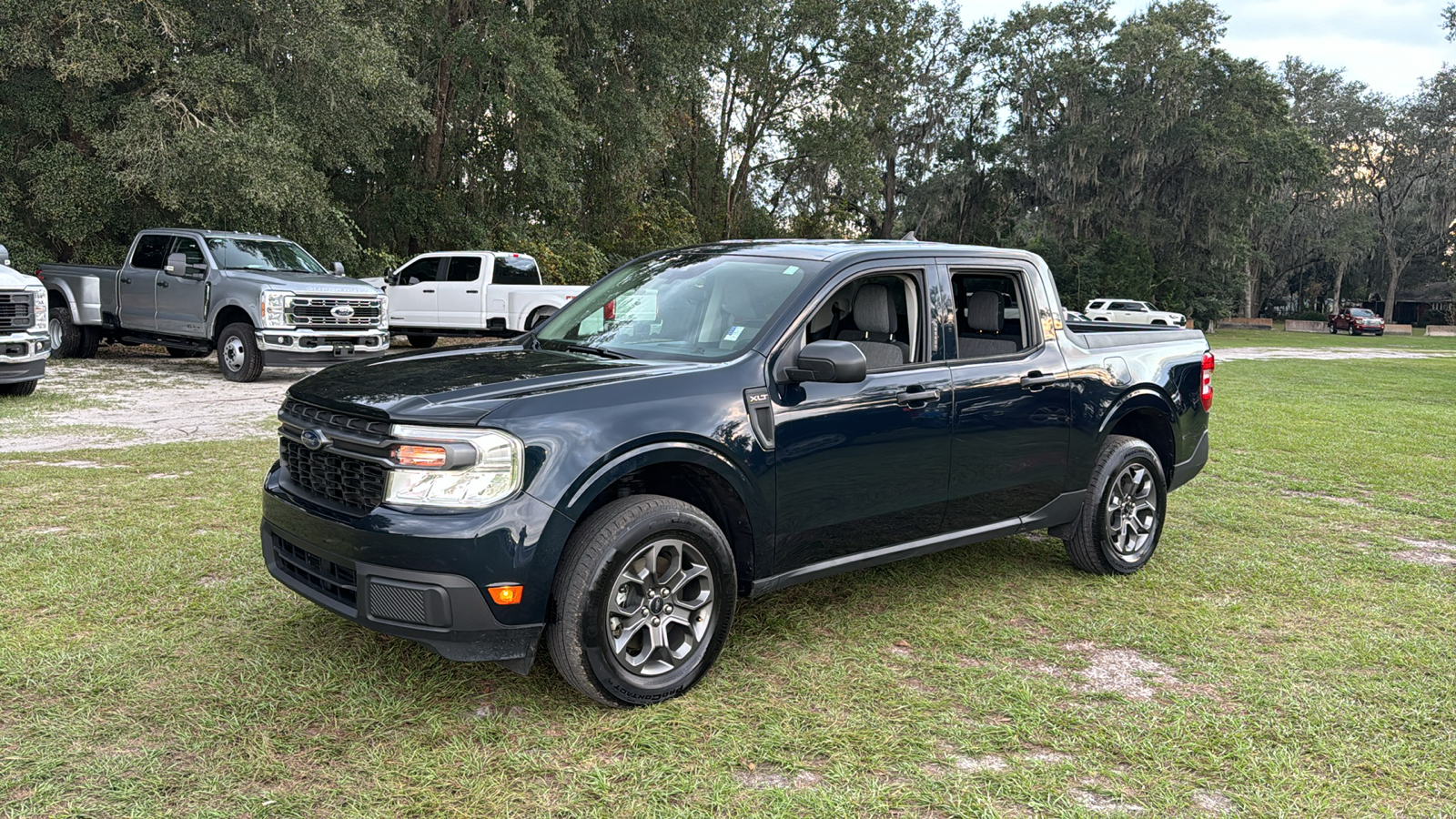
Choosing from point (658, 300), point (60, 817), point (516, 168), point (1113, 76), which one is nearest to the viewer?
point (60, 817)

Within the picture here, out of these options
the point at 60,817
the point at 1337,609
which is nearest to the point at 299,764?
the point at 60,817

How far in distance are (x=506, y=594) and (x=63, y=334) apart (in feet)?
53.7

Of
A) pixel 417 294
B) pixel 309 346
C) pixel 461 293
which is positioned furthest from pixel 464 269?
pixel 309 346

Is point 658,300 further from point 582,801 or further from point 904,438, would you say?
point 582,801

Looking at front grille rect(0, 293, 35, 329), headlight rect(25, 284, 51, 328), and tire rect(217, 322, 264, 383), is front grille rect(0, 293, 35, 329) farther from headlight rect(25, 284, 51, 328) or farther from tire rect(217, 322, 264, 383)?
tire rect(217, 322, 264, 383)

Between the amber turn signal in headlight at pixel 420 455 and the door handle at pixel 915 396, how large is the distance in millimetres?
1992

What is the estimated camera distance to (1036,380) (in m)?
5.24

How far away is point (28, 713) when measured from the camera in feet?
11.8

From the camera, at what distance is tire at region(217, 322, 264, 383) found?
14.3 m

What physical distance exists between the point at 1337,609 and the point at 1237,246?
46.0m

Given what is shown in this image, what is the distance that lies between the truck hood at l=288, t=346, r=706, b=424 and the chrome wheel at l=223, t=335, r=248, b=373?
11.0 m

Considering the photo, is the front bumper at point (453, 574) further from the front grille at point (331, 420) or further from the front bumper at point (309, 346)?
the front bumper at point (309, 346)

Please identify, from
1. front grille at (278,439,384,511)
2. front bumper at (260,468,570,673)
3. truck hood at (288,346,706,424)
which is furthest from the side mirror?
front grille at (278,439,384,511)

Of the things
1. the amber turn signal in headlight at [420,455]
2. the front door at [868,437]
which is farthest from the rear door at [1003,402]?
the amber turn signal in headlight at [420,455]
